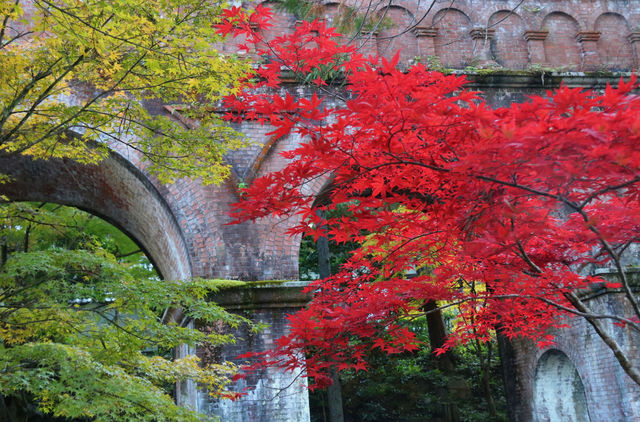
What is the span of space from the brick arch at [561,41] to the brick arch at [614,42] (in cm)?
40

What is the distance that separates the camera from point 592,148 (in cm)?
312

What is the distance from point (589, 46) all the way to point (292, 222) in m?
5.84

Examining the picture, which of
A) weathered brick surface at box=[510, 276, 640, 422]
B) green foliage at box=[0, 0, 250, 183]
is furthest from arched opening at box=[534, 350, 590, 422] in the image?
green foliage at box=[0, 0, 250, 183]

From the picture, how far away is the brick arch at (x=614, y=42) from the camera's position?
33.8 feet

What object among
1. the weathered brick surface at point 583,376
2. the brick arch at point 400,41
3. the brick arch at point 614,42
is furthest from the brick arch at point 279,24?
the weathered brick surface at point 583,376

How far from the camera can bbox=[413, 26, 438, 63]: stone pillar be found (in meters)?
9.88

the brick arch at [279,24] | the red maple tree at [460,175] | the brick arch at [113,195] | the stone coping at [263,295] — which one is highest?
the brick arch at [279,24]

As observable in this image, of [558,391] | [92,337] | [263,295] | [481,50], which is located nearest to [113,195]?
[263,295]

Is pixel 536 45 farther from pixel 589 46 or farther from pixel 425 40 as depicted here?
pixel 425 40

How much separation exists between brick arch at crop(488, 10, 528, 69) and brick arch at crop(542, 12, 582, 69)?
16.3 inches

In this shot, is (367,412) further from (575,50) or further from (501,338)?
(575,50)

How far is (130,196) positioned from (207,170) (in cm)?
398

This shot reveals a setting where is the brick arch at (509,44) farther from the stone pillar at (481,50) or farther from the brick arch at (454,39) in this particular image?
the brick arch at (454,39)

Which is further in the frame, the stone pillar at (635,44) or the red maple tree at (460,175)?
the stone pillar at (635,44)
